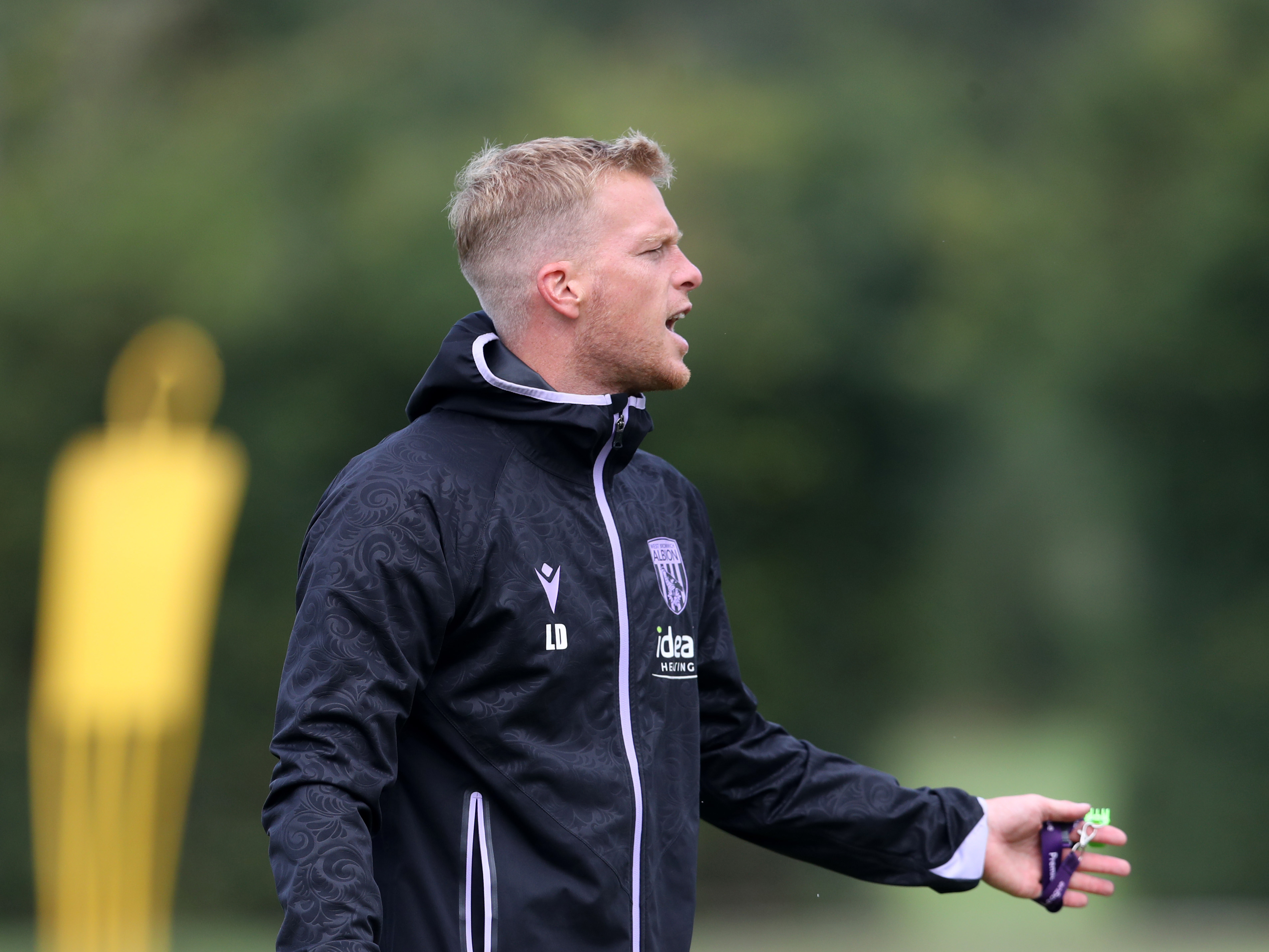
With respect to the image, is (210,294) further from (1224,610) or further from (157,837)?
(1224,610)

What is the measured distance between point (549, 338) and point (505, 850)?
68 centimetres

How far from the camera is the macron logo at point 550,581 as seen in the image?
5.99ft

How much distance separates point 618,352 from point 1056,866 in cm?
103

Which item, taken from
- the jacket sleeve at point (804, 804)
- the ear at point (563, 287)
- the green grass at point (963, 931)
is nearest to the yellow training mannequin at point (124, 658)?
the green grass at point (963, 931)

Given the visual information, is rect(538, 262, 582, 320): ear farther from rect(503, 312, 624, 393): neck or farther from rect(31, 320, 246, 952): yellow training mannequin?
rect(31, 320, 246, 952): yellow training mannequin

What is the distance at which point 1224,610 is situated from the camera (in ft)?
22.7

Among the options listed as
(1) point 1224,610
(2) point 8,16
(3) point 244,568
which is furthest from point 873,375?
(2) point 8,16

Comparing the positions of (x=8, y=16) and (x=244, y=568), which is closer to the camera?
(x=244, y=568)

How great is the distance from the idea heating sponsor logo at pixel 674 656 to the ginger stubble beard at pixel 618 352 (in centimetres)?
33

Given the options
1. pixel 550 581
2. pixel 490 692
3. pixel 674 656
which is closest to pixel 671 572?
pixel 674 656

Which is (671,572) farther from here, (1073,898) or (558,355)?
(1073,898)

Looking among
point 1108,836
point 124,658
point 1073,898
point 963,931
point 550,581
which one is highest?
point 550,581

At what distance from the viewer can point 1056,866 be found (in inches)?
90.4

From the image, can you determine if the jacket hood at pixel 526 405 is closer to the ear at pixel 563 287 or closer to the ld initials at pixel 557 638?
the ear at pixel 563 287
